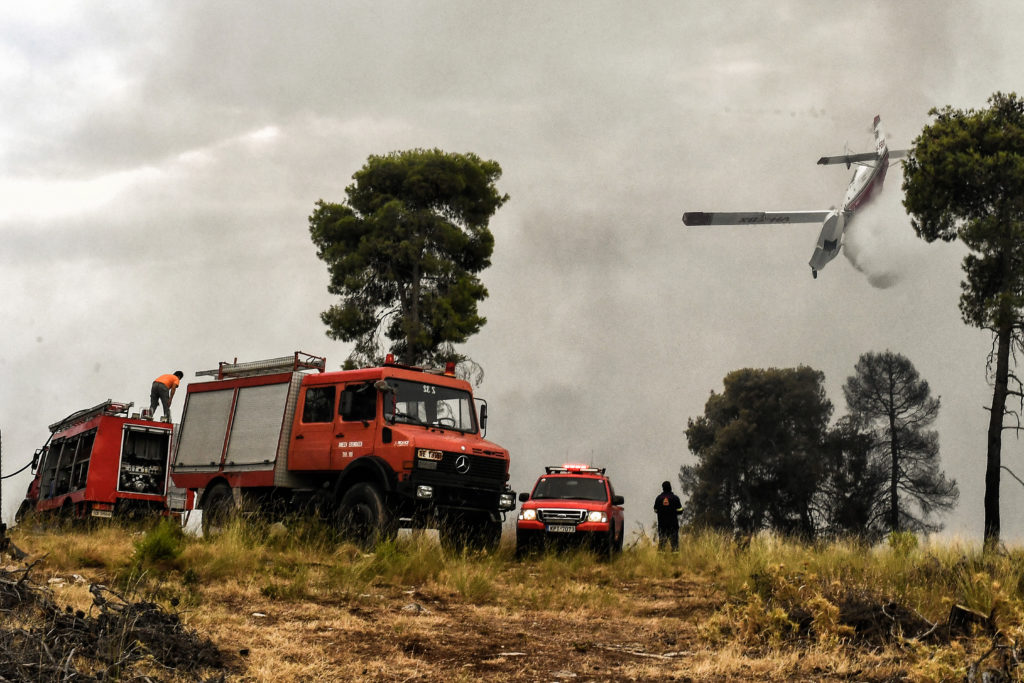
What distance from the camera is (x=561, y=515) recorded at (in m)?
15.8

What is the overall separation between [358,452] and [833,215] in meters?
34.4

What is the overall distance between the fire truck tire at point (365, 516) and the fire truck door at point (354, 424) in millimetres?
553

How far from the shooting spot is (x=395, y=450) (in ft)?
46.6

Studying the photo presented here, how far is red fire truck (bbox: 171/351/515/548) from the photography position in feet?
46.6

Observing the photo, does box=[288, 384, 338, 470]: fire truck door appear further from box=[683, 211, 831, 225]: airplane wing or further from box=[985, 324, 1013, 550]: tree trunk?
box=[683, 211, 831, 225]: airplane wing

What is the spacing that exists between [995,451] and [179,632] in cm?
2040

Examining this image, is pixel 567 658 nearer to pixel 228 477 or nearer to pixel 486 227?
pixel 228 477

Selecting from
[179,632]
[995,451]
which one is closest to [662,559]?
[179,632]

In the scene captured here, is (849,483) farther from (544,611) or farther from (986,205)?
(544,611)

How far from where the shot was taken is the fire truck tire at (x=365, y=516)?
13898mm

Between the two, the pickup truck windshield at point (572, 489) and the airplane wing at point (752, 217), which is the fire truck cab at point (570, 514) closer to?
the pickup truck windshield at point (572, 489)

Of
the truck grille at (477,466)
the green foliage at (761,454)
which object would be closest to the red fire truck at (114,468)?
the truck grille at (477,466)

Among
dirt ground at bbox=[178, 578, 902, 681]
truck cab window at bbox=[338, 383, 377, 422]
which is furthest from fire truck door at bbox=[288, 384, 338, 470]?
dirt ground at bbox=[178, 578, 902, 681]

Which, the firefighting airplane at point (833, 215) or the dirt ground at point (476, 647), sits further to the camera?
the firefighting airplane at point (833, 215)
